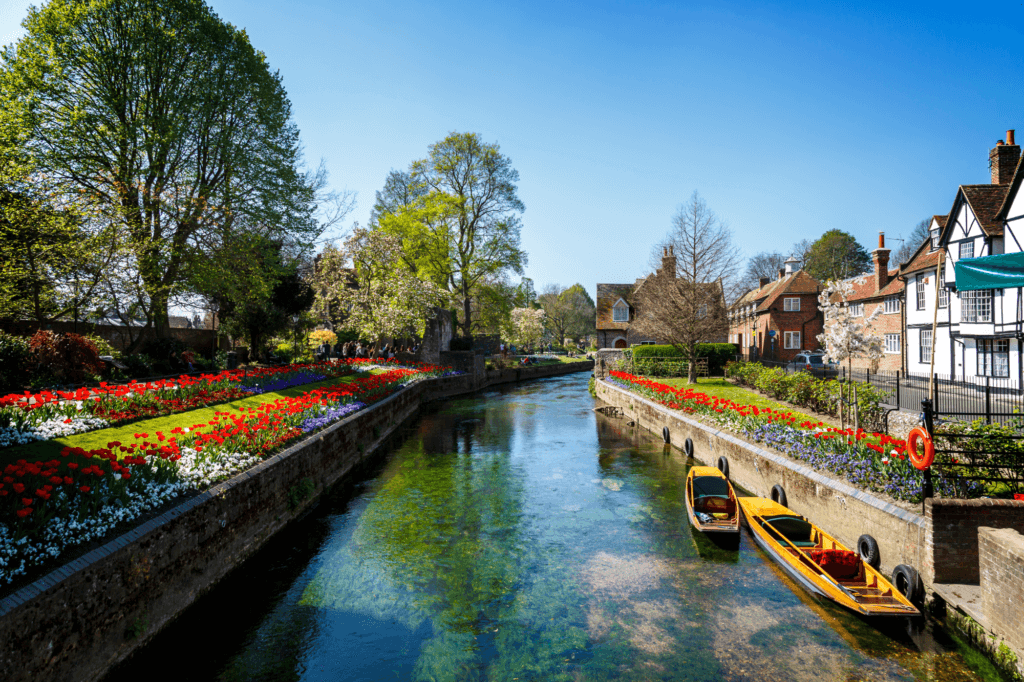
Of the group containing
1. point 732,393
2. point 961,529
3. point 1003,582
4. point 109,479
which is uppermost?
point 109,479

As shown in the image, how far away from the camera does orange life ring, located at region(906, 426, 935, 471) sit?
723cm

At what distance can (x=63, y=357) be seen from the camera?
50.5 ft

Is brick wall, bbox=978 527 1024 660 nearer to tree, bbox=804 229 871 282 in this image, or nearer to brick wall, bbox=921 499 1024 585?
brick wall, bbox=921 499 1024 585

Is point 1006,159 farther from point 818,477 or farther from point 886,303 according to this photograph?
point 818,477

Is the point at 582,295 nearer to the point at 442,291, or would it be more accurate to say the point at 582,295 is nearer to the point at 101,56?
the point at 442,291

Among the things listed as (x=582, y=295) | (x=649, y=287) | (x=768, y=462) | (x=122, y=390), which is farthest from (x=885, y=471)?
(x=582, y=295)

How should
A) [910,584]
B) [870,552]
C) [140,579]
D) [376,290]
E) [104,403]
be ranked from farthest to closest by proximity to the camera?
[376,290]
[104,403]
[870,552]
[910,584]
[140,579]

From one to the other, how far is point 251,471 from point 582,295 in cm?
9698

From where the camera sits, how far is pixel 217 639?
7258 mm

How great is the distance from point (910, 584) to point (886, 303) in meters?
32.6

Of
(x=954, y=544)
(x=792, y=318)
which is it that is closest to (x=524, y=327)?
(x=792, y=318)

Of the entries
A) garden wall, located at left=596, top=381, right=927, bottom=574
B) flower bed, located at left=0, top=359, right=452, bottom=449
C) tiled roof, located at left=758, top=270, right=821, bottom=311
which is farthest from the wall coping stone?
tiled roof, located at left=758, top=270, right=821, bottom=311

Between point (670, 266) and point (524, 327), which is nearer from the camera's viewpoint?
point (670, 266)

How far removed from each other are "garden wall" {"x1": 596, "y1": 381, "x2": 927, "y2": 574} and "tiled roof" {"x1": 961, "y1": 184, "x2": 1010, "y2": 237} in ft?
58.4
